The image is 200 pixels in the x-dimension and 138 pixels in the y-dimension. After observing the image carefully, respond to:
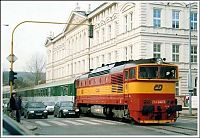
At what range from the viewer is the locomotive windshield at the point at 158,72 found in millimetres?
24609

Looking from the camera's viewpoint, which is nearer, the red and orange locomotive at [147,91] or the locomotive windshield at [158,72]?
the red and orange locomotive at [147,91]

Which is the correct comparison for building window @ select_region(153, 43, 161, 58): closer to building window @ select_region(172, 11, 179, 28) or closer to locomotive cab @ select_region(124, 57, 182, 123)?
building window @ select_region(172, 11, 179, 28)

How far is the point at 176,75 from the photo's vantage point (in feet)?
82.9

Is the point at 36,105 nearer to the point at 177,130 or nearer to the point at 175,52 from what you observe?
the point at 177,130

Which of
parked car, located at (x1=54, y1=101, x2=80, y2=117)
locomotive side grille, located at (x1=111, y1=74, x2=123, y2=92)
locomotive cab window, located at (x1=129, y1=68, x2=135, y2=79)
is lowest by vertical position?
parked car, located at (x1=54, y1=101, x2=80, y2=117)

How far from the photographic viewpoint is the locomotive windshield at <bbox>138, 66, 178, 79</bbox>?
24609 mm

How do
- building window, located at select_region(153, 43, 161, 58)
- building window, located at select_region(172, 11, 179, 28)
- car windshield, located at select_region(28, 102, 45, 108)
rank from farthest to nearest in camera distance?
building window, located at select_region(172, 11, 179, 28) < building window, located at select_region(153, 43, 161, 58) < car windshield, located at select_region(28, 102, 45, 108)

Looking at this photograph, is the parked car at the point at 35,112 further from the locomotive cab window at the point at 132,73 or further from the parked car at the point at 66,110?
the locomotive cab window at the point at 132,73

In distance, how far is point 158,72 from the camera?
24891 millimetres

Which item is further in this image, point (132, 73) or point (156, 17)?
point (156, 17)

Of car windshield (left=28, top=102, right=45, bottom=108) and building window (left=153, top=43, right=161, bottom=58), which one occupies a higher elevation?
building window (left=153, top=43, right=161, bottom=58)

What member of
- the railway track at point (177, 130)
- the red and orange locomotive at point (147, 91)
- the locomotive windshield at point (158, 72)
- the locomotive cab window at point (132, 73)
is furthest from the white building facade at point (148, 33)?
the railway track at point (177, 130)

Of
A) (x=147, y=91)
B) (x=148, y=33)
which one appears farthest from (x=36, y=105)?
(x=148, y=33)

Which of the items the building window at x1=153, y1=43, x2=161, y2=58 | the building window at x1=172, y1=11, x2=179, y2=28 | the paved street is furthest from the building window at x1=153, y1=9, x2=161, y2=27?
the paved street
